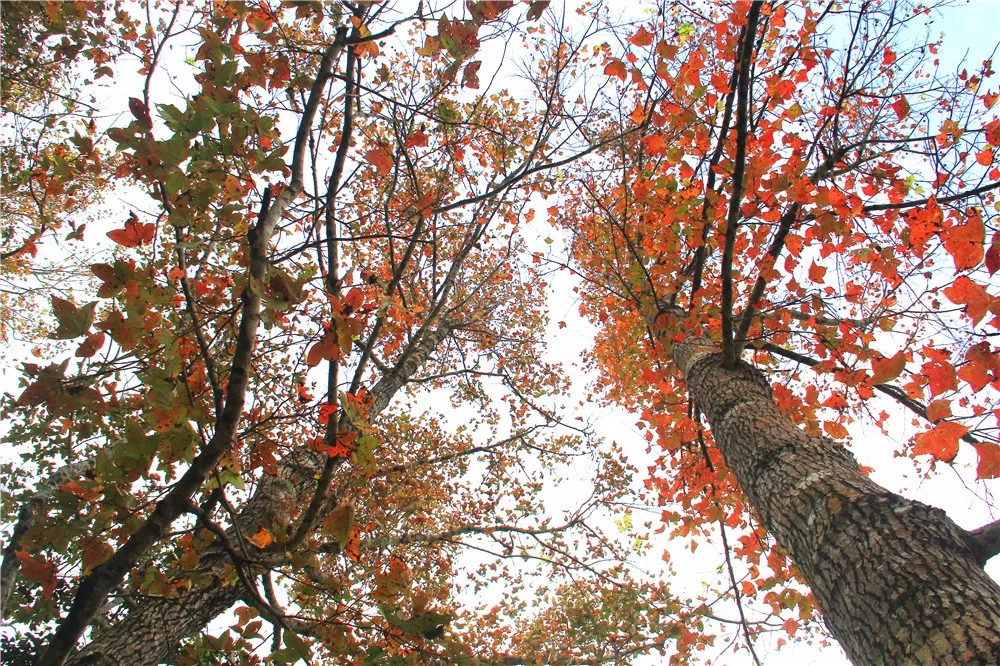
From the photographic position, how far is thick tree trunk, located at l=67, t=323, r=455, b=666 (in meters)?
3.11

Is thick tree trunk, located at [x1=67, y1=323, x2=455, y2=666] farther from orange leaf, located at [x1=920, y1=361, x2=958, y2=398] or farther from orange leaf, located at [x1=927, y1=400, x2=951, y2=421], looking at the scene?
orange leaf, located at [x1=920, y1=361, x2=958, y2=398]

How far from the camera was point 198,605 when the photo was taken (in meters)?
3.54

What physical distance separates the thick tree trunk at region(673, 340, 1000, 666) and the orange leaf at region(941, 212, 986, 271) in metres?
1.05

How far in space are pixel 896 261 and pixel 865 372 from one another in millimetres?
801

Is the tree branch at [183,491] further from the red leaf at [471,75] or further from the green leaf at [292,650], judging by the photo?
the red leaf at [471,75]

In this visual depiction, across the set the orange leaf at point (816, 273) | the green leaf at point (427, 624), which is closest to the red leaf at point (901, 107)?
the orange leaf at point (816, 273)

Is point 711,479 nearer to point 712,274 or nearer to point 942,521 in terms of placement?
point 942,521

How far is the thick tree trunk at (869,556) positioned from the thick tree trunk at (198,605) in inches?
89.6

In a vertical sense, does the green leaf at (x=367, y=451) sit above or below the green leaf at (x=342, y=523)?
above

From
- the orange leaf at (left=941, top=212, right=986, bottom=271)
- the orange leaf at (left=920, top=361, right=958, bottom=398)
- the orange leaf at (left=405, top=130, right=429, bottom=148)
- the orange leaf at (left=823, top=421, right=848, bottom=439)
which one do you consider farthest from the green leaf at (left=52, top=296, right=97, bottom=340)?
the orange leaf at (left=823, top=421, right=848, bottom=439)

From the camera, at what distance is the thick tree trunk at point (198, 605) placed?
3107 millimetres

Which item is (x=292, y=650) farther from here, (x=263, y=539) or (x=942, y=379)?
(x=942, y=379)

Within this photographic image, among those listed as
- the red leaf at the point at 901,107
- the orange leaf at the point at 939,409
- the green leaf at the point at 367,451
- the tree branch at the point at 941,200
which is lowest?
the orange leaf at the point at 939,409

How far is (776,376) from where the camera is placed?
4410 mm
